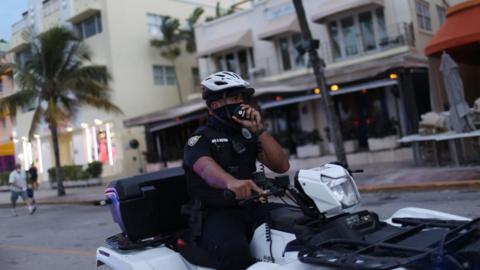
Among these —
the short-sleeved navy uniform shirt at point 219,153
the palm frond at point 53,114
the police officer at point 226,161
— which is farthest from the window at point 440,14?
the short-sleeved navy uniform shirt at point 219,153

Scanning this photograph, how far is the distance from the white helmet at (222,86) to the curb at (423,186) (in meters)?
9.02

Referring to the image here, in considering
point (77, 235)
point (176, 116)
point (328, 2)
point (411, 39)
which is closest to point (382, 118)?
point (411, 39)

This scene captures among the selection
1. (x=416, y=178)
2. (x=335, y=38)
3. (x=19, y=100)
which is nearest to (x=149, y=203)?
(x=416, y=178)

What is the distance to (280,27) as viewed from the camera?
2459 cm

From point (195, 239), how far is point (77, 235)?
8.39 meters

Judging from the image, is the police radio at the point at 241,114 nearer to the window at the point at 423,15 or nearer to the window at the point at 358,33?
the window at the point at 358,33

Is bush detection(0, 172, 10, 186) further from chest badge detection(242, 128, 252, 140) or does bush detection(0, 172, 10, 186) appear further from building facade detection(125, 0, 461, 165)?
chest badge detection(242, 128, 252, 140)

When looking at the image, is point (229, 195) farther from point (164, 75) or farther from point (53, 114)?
point (164, 75)

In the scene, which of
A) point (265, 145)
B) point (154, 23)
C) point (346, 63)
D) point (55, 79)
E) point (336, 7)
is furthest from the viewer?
point (154, 23)

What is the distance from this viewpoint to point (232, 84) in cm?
326

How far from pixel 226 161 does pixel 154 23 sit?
32.8 m

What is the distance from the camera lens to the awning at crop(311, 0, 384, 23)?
71.3ft

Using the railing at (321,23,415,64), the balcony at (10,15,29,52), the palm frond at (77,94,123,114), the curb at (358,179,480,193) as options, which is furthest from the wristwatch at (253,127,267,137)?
the balcony at (10,15,29,52)

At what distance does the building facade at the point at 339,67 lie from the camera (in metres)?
19.7
